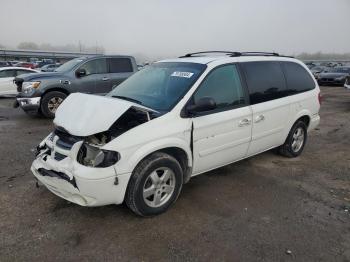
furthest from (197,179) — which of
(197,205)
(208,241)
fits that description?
(208,241)

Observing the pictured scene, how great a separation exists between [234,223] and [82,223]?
1.63m

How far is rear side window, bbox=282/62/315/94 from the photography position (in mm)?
5496

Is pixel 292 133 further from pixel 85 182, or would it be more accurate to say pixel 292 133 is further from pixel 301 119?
pixel 85 182

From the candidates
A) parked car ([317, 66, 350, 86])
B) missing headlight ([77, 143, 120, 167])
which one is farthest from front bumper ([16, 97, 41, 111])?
parked car ([317, 66, 350, 86])

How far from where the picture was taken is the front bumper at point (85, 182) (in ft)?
10.7

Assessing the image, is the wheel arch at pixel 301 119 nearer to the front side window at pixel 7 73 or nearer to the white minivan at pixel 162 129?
the white minivan at pixel 162 129

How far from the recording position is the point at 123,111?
3.52 meters

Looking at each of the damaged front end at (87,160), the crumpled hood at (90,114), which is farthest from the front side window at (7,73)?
the damaged front end at (87,160)

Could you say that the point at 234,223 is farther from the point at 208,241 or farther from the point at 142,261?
the point at 142,261

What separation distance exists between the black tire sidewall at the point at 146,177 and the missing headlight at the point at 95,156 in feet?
1.14

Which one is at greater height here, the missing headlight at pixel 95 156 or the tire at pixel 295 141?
the missing headlight at pixel 95 156

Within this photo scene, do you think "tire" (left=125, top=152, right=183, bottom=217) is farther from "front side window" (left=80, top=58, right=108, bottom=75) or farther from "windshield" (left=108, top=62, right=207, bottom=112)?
"front side window" (left=80, top=58, right=108, bottom=75)

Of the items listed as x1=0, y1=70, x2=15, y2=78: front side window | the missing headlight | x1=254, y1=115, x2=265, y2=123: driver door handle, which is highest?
x1=254, y1=115, x2=265, y2=123: driver door handle

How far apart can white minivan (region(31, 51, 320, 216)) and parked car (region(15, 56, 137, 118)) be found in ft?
17.0
